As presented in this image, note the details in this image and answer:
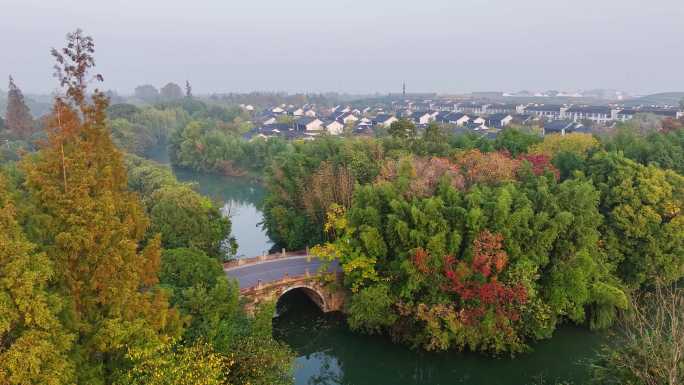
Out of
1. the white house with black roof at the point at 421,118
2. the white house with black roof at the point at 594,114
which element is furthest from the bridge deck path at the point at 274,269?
the white house with black roof at the point at 594,114

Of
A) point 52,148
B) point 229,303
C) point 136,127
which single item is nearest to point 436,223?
point 229,303

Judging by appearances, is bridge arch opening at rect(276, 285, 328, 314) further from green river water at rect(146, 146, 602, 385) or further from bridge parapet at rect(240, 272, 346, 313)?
green river water at rect(146, 146, 602, 385)

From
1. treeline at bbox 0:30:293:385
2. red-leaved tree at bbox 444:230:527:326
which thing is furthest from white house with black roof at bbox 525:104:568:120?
treeline at bbox 0:30:293:385

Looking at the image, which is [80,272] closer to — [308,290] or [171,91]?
[308,290]

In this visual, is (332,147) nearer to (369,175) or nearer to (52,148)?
(369,175)

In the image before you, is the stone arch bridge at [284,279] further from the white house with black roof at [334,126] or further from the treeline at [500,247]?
the white house with black roof at [334,126]
